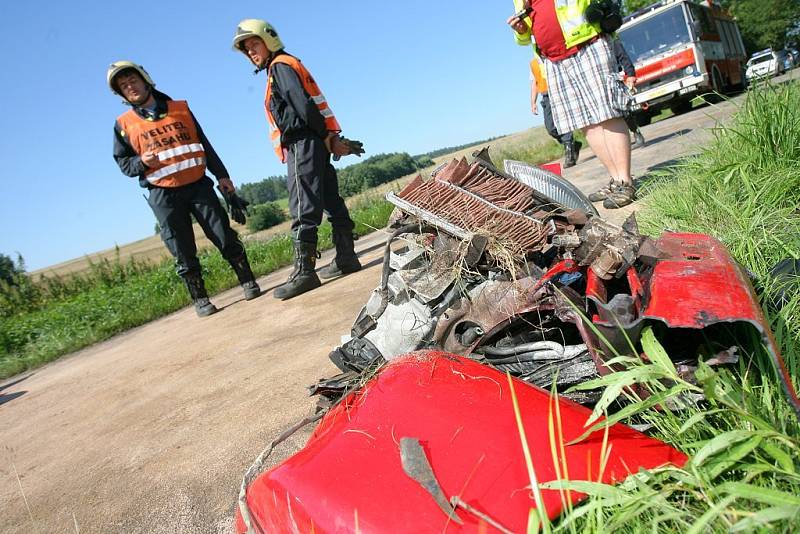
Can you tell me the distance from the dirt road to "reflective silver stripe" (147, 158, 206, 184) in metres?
1.52

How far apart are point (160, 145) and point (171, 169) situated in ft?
0.85

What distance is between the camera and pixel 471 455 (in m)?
0.99

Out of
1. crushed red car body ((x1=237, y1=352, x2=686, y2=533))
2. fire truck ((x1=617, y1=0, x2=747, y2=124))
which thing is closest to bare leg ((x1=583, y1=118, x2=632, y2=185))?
crushed red car body ((x1=237, y1=352, x2=686, y2=533))

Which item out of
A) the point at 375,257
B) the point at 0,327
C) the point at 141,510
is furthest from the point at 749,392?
the point at 0,327

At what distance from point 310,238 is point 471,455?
3.76 m

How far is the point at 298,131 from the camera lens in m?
4.43

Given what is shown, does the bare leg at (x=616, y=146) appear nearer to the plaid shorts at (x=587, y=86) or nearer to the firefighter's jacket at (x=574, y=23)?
the plaid shorts at (x=587, y=86)

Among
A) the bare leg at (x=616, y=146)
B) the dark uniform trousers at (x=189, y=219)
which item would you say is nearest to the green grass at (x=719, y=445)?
the bare leg at (x=616, y=146)

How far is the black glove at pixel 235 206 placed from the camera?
18.1ft

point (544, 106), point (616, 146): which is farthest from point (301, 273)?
point (544, 106)

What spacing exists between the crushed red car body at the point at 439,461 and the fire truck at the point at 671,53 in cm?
1331

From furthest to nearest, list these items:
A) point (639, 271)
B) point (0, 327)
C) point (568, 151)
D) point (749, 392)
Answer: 1. point (568, 151)
2. point (0, 327)
3. point (639, 271)
4. point (749, 392)

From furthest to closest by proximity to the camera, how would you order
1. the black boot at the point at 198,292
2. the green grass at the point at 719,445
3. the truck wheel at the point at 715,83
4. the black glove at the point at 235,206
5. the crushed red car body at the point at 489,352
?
the truck wheel at the point at 715,83 → the black glove at the point at 235,206 → the black boot at the point at 198,292 → the crushed red car body at the point at 489,352 → the green grass at the point at 719,445

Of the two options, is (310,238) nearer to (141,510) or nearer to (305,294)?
(305,294)
